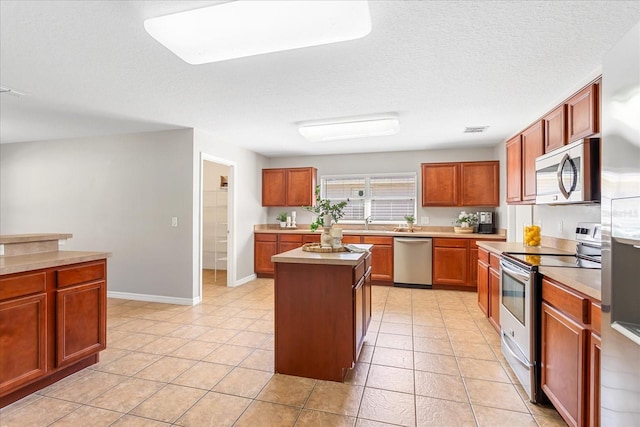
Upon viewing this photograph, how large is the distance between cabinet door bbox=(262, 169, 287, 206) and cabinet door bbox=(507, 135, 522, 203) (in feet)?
11.9

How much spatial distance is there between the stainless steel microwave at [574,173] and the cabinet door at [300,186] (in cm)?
383

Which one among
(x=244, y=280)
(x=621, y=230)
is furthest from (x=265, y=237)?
(x=621, y=230)

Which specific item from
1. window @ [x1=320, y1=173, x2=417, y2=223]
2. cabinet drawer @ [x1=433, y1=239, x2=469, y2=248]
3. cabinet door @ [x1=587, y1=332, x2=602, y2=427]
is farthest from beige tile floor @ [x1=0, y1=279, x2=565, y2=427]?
window @ [x1=320, y1=173, x2=417, y2=223]

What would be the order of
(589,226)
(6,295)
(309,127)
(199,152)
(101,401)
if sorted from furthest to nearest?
(199,152)
(309,127)
(589,226)
(101,401)
(6,295)

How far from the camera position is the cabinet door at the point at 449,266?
4.82 m

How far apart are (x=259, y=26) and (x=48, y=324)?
235 cm

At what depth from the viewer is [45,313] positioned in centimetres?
208

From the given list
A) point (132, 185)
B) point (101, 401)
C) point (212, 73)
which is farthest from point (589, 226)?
point (132, 185)

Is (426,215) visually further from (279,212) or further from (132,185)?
(132,185)

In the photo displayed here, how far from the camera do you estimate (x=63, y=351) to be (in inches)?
86.7

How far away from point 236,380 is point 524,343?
78.8 inches

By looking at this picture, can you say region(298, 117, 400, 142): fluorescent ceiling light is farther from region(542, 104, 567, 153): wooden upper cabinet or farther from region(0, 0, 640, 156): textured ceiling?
region(542, 104, 567, 153): wooden upper cabinet

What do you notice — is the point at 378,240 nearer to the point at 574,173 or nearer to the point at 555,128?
the point at 555,128

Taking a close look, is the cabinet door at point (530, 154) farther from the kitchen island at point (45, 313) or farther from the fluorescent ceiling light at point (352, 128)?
the kitchen island at point (45, 313)
